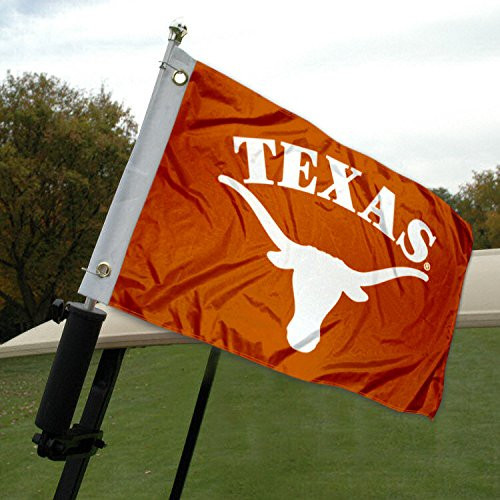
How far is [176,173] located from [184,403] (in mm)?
4421

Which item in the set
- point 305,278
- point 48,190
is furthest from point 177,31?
point 48,190

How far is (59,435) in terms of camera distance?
226 centimetres

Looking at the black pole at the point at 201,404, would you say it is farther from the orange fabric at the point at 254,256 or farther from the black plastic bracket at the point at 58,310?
the black plastic bracket at the point at 58,310

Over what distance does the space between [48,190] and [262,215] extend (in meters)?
21.8

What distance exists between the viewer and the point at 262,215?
251 centimetres

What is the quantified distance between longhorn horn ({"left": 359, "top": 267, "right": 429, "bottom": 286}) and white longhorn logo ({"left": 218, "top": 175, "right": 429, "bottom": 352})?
3.4 inches

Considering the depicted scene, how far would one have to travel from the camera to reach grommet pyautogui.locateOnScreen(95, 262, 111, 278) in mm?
2303

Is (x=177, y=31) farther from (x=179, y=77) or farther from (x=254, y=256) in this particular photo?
(x=254, y=256)

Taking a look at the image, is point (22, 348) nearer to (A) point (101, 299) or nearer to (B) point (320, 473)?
(A) point (101, 299)

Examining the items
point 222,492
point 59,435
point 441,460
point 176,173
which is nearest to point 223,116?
point 176,173

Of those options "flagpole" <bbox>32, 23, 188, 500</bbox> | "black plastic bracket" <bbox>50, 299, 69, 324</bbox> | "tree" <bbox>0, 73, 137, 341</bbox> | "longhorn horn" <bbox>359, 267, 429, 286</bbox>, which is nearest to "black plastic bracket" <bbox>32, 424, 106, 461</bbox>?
"flagpole" <bbox>32, 23, 188, 500</bbox>

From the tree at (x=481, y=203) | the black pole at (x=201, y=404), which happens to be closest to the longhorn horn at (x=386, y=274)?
the black pole at (x=201, y=404)

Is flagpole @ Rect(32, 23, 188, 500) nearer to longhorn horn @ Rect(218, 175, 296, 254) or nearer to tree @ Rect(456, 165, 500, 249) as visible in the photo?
longhorn horn @ Rect(218, 175, 296, 254)

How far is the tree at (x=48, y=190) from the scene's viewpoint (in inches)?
910
